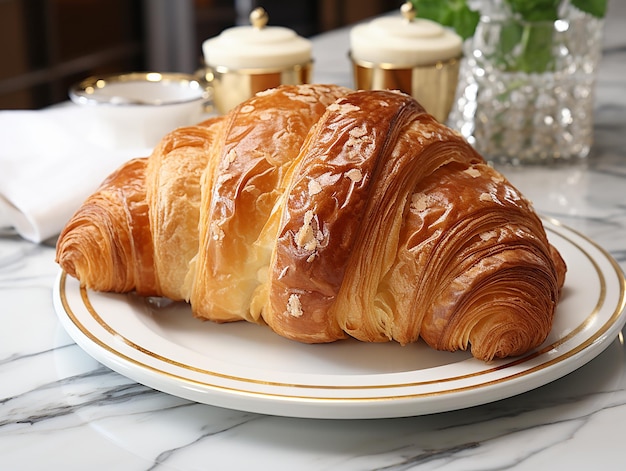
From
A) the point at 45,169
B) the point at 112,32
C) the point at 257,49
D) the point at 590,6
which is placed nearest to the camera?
the point at 45,169

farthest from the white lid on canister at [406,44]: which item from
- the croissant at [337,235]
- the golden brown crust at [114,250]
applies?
the golden brown crust at [114,250]

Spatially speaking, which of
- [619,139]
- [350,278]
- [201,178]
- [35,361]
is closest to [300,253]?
[350,278]

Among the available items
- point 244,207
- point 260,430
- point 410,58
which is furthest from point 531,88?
point 260,430

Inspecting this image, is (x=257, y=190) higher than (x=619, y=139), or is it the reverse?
(x=257, y=190)

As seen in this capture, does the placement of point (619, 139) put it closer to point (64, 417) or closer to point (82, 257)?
point (82, 257)

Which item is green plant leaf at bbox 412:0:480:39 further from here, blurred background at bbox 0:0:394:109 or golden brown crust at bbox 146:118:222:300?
blurred background at bbox 0:0:394:109

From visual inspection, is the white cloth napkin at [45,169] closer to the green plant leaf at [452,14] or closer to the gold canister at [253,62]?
the gold canister at [253,62]

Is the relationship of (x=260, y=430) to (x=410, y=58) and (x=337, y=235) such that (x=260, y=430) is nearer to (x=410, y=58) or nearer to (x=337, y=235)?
(x=337, y=235)
